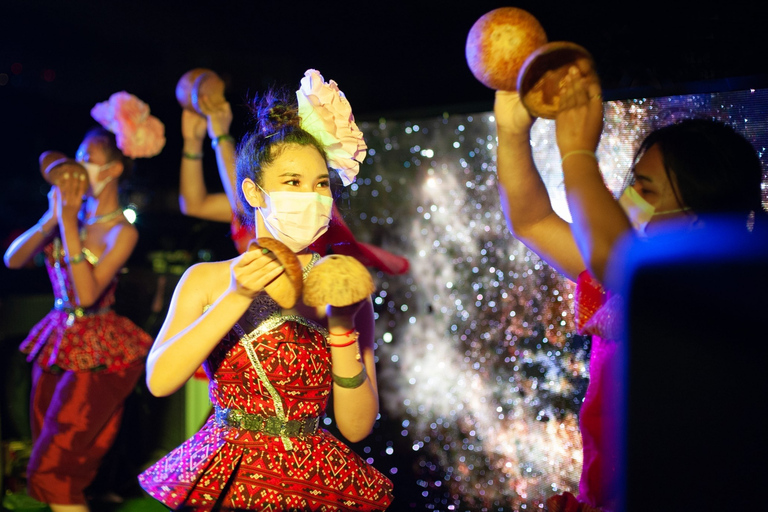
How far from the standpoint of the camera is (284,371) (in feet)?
5.22

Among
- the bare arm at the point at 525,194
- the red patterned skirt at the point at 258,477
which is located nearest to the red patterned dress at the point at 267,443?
the red patterned skirt at the point at 258,477

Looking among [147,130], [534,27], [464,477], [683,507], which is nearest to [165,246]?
[147,130]

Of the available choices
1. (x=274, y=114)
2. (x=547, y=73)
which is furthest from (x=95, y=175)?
(x=547, y=73)

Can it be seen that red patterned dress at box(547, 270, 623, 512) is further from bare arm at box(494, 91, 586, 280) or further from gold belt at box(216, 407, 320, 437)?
gold belt at box(216, 407, 320, 437)

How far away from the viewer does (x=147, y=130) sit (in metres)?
3.15

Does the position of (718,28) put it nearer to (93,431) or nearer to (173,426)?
(93,431)

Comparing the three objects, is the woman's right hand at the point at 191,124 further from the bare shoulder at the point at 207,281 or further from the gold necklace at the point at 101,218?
the bare shoulder at the point at 207,281

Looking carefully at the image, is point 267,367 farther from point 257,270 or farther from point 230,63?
point 230,63

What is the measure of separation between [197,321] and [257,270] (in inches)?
7.9

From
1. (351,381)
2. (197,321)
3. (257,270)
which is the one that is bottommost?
(351,381)

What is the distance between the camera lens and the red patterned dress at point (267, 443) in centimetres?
152

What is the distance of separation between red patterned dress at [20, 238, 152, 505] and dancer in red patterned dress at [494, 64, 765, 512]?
2174 millimetres

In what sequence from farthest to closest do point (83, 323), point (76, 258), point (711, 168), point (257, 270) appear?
point (83, 323) < point (76, 258) < point (711, 168) < point (257, 270)

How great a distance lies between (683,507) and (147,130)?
2787mm
